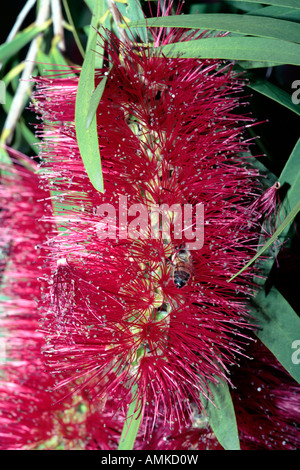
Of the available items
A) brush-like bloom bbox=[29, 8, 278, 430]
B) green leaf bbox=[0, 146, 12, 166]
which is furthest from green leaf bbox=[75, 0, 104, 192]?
green leaf bbox=[0, 146, 12, 166]

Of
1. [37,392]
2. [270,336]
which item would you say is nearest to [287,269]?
[270,336]

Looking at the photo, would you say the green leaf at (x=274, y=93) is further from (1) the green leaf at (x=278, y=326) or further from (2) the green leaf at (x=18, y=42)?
(2) the green leaf at (x=18, y=42)

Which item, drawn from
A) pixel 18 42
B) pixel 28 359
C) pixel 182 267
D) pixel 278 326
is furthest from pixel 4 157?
pixel 278 326

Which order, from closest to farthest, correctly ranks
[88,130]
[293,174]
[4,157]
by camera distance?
1. [88,130]
2. [293,174]
3. [4,157]

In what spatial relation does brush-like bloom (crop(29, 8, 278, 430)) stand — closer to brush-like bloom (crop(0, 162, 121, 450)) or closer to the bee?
the bee

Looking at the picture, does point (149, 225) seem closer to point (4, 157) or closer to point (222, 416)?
point (222, 416)

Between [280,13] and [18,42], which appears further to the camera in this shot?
[18,42]
